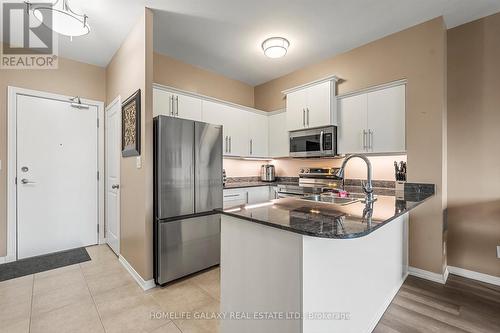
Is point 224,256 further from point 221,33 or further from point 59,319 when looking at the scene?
point 221,33

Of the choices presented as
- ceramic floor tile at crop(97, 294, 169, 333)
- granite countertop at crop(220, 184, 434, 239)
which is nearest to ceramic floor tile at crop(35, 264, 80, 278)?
ceramic floor tile at crop(97, 294, 169, 333)

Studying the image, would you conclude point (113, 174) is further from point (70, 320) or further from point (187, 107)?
point (70, 320)

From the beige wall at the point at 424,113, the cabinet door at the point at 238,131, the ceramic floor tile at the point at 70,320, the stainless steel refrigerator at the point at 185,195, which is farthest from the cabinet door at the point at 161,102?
the beige wall at the point at 424,113

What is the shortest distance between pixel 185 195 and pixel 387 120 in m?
2.47

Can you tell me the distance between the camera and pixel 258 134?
4.01m

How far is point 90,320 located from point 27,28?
310cm

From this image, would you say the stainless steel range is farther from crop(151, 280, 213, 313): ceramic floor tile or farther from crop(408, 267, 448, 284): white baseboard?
crop(151, 280, 213, 313): ceramic floor tile

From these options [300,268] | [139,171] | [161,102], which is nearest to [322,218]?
[300,268]

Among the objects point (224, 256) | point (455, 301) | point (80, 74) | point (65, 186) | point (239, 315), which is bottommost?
point (455, 301)

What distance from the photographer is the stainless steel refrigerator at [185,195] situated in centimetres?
228

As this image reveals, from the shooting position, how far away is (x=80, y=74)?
11.0 feet

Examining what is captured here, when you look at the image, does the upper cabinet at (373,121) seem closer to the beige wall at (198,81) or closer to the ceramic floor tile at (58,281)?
the beige wall at (198,81)

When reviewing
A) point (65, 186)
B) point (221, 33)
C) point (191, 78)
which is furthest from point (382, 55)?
point (65, 186)

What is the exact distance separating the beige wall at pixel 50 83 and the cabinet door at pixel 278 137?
2751mm
